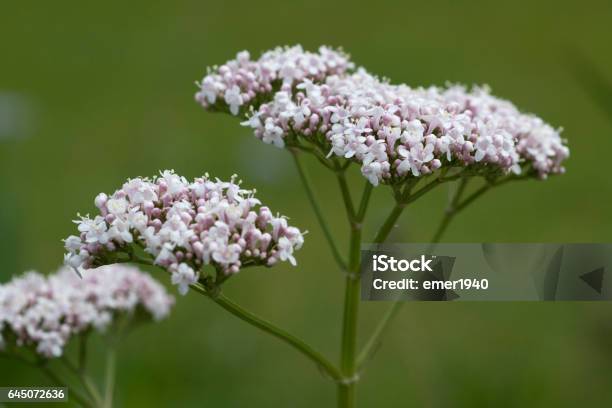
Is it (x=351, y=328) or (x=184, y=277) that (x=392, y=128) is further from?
(x=184, y=277)

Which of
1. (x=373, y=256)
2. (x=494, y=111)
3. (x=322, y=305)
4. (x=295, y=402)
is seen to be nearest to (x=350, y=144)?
(x=373, y=256)

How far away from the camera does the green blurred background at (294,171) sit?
632 centimetres

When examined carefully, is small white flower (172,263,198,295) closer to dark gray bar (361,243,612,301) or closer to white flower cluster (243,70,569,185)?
white flower cluster (243,70,569,185)

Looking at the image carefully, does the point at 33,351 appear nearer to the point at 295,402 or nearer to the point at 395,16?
the point at 295,402

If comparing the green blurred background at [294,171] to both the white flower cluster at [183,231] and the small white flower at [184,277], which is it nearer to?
the white flower cluster at [183,231]

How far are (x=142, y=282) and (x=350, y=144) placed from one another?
1.86 meters

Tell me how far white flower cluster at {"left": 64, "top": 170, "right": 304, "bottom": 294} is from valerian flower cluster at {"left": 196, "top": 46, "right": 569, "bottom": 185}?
1.68 ft

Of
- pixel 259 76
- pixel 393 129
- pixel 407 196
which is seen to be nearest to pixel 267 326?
pixel 407 196

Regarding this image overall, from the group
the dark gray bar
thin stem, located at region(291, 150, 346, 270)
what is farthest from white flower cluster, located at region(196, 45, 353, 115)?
the dark gray bar

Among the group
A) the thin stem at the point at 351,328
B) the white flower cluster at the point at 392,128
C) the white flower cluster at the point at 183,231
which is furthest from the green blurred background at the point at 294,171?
the white flower cluster at the point at 183,231

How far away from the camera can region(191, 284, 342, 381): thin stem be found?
11.8 ft

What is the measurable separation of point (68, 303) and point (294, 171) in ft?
20.8

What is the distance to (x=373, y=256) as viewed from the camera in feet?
14.1

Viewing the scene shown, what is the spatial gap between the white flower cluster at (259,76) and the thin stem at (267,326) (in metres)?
1.30
